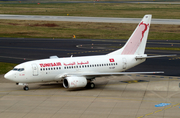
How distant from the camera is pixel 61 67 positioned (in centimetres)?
4200

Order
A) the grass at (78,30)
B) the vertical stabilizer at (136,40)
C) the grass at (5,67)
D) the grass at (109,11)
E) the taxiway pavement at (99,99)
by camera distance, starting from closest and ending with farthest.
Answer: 1. the taxiway pavement at (99,99)
2. the vertical stabilizer at (136,40)
3. the grass at (5,67)
4. the grass at (78,30)
5. the grass at (109,11)

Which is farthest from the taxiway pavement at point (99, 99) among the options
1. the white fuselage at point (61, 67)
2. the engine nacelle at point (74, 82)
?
the white fuselage at point (61, 67)

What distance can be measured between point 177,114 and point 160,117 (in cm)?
200

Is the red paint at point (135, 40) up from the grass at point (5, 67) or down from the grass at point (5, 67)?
up

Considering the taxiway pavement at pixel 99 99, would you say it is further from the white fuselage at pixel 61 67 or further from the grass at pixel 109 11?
the grass at pixel 109 11

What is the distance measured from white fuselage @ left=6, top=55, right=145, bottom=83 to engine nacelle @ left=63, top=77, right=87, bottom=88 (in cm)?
152

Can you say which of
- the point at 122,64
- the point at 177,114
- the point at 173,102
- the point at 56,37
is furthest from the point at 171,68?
the point at 56,37

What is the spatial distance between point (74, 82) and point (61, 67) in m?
3.01

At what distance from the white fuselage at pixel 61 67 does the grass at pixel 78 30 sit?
44.5 metres

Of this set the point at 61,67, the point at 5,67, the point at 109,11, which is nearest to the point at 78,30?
the point at 5,67

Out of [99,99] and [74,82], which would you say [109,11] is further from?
[99,99]

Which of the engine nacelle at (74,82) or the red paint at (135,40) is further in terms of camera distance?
the red paint at (135,40)

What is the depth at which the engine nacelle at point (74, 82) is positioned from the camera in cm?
4041

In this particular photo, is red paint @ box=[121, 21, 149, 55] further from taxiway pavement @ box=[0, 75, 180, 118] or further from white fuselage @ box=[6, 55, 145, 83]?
taxiway pavement @ box=[0, 75, 180, 118]
